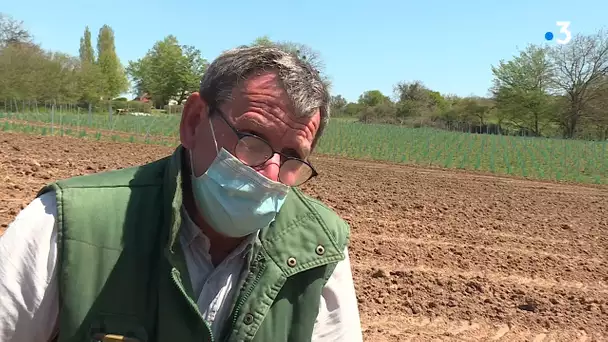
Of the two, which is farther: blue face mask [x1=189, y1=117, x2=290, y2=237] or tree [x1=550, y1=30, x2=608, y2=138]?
tree [x1=550, y1=30, x2=608, y2=138]

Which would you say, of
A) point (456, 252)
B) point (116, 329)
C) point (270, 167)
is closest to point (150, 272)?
point (116, 329)

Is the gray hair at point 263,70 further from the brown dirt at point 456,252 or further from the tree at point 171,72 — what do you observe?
the tree at point 171,72

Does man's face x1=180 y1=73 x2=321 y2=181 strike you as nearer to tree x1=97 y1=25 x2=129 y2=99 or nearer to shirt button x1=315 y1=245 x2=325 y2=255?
shirt button x1=315 y1=245 x2=325 y2=255

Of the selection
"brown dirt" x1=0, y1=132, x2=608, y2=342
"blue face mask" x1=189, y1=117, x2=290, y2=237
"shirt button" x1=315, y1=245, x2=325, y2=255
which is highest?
"blue face mask" x1=189, y1=117, x2=290, y2=237

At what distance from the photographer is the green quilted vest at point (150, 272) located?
1262 mm

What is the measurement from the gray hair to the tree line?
89.0ft

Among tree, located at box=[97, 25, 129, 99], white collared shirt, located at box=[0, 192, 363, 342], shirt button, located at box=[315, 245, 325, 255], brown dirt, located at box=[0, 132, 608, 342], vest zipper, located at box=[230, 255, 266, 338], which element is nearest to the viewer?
white collared shirt, located at box=[0, 192, 363, 342]

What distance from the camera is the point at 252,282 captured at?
1437 mm

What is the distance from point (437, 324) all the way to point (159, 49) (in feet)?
167

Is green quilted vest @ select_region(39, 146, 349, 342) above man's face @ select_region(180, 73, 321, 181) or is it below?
below

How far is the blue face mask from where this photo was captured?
1.53 metres

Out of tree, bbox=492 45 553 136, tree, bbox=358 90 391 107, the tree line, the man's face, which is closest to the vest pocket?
the man's face

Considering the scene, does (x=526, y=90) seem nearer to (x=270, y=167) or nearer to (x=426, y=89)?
(x=426, y=89)

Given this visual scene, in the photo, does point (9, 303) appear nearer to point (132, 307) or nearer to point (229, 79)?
point (132, 307)
